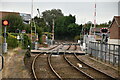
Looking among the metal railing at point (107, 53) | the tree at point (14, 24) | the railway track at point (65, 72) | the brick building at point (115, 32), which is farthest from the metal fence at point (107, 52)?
the tree at point (14, 24)

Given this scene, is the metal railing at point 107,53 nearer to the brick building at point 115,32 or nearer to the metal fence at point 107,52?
the metal fence at point 107,52

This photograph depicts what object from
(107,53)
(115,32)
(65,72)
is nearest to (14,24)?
(115,32)

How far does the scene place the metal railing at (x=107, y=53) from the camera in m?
11.4

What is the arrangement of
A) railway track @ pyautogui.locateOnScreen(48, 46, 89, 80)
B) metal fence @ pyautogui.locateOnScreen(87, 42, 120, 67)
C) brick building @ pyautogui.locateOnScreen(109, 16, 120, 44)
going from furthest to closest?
brick building @ pyautogui.locateOnScreen(109, 16, 120, 44) → metal fence @ pyautogui.locateOnScreen(87, 42, 120, 67) → railway track @ pyautogui.locateOnScreen(48, 46, 89, 80)

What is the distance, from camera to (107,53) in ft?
42.3

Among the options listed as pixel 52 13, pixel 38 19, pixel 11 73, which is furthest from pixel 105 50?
pixel 52 13

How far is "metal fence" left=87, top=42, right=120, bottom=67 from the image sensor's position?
11383 millimetres

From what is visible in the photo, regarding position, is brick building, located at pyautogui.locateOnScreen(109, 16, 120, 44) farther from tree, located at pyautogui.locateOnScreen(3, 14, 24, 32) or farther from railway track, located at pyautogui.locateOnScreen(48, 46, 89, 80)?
railway track, located at pyautogui.locateOnScreen(48, 46, 89, 80)

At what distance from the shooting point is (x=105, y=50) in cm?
1323

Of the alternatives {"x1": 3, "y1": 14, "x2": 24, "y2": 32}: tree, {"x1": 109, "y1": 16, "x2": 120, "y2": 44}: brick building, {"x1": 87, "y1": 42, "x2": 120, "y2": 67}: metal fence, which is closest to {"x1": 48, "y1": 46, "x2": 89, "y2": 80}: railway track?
{"x1": 87, "y1": 42, "x2": 120, "y2": 67}: metal fence

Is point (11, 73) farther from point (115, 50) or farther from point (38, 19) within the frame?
point (38, 19)

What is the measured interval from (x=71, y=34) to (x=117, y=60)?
65128 millimetres

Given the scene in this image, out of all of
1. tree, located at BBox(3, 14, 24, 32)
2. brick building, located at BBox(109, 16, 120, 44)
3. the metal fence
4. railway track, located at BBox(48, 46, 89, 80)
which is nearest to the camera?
railway track, located at BBox(48, 46, 89, 80)

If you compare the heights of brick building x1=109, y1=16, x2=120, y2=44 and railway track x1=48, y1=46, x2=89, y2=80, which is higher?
brick building x1=109, y1=16, x2=120, y2=44
